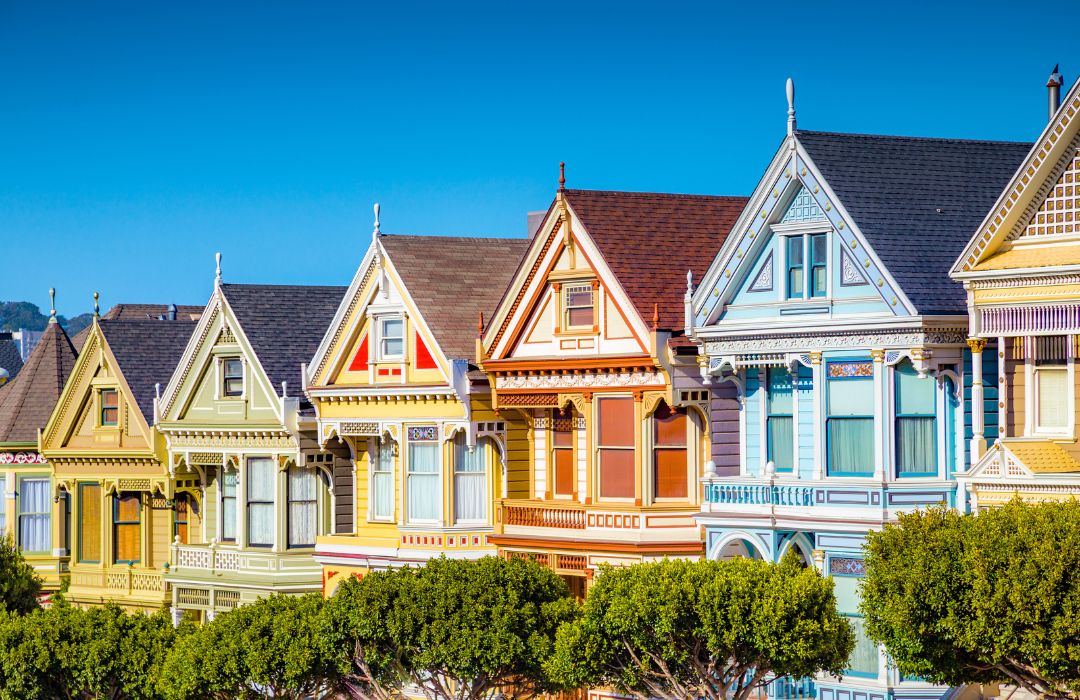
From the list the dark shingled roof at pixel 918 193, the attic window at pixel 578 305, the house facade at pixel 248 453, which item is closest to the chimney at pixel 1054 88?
the dark shingled roof at pixel 918 193

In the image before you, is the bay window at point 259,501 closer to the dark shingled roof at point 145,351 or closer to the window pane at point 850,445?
the dark shingled roof at point 145,351

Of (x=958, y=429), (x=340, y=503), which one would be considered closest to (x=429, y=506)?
(x=340, y=503)

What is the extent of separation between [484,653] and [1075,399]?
11922mm

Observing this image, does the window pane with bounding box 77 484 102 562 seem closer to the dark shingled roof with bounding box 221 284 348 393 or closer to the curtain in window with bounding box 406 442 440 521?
the dark shingled roof with bounding box 221 284 348 393

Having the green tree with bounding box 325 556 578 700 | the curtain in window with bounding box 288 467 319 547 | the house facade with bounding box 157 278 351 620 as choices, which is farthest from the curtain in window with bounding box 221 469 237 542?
the green tree with bounding box 325 556 578 700

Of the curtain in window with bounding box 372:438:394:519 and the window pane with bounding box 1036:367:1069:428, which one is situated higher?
the window pane with bounding box 1036:367:1069:428

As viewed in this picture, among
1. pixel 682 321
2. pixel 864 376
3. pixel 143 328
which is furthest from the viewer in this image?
pixel 143 328

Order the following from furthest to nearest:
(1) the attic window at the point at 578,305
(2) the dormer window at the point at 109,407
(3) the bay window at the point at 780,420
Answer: (2) the dormer window at the point at 109,407
(1) the attic window at the point at 578,305
(3) the bay window at the point at 780,420

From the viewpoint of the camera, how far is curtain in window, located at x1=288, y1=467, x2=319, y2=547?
54688 mm

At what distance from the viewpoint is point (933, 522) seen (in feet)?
115

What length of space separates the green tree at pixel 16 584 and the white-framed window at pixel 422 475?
963cm

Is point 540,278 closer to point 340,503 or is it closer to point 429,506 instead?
point 429,506

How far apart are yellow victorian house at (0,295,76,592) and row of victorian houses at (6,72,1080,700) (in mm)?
95

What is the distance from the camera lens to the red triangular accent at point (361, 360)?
169ft
